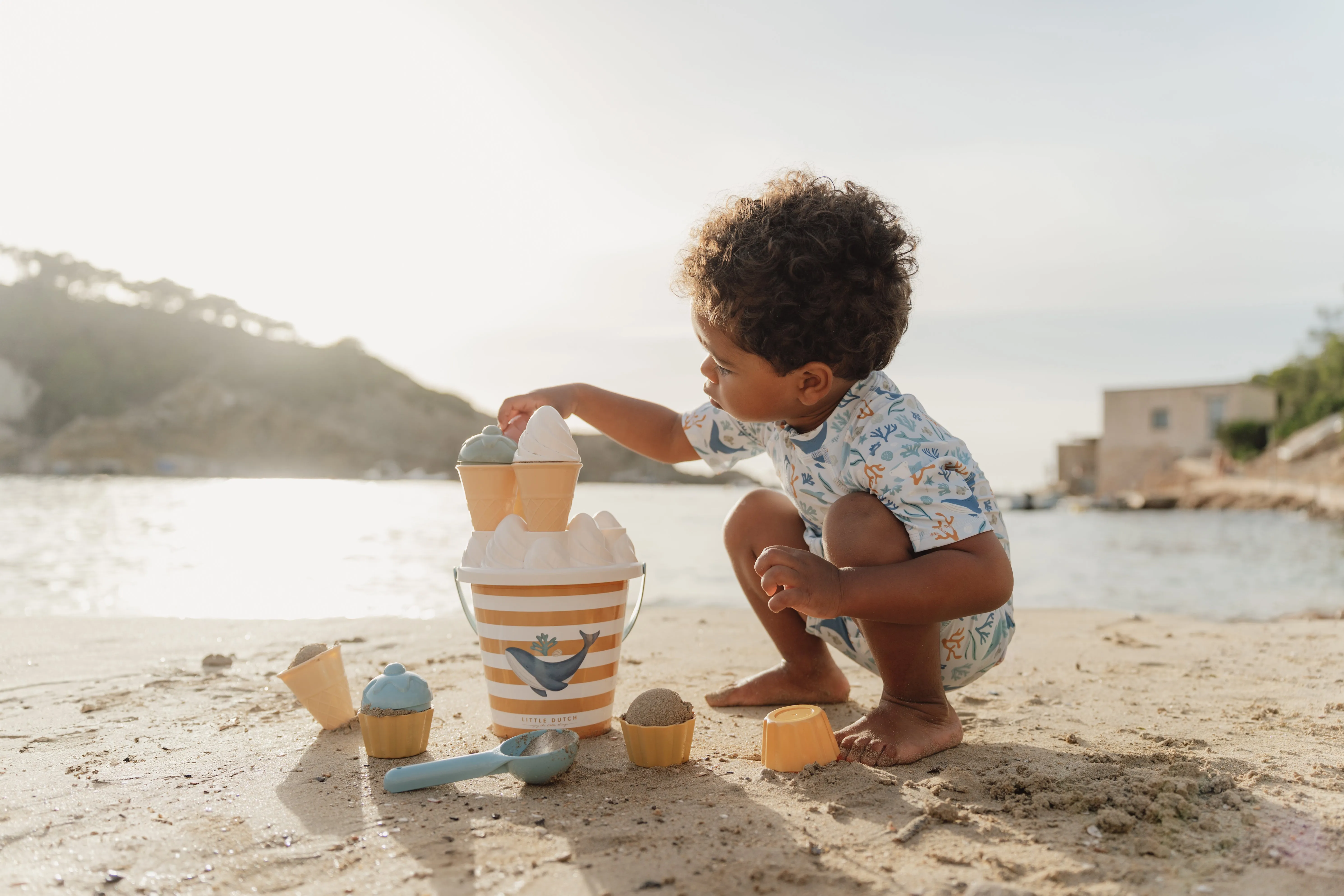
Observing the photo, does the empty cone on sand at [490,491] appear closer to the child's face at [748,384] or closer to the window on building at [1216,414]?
the child's face at [748,384]

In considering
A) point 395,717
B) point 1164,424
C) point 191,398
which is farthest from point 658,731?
point 191,398

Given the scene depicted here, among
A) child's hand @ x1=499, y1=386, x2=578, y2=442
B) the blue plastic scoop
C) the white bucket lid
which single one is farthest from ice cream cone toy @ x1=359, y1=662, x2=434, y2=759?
child's hand @ x1=499, y1=386, x2=578, y2=442

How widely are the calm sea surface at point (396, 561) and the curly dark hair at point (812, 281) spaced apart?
2966 mm

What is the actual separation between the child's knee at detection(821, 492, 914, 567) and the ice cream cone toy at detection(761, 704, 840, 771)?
1.00 feet

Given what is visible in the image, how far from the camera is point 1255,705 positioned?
209cm

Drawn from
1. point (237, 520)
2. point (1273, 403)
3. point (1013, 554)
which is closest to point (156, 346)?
point (237, 520)

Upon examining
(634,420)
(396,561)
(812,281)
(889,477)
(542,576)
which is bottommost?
(396,561)

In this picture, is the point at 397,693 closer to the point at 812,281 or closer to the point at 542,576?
the point at 542,576

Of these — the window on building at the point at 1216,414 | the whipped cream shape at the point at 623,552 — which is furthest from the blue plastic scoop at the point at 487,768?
the window on building at the point at 1216,414

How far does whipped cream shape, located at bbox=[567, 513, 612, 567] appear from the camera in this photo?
5.73ft

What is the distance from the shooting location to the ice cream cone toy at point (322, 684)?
184 cm

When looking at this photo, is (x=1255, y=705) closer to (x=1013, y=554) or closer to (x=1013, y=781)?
(x=1013, y=781)

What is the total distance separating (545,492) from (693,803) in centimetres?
72

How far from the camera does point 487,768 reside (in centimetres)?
148
